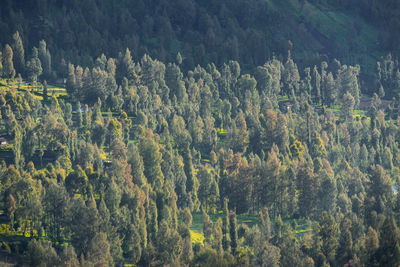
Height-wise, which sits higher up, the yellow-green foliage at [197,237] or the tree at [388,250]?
the yellow-green foliage at [197,237]

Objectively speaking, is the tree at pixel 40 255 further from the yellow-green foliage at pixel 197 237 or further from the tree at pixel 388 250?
the tree at pixel 388 250

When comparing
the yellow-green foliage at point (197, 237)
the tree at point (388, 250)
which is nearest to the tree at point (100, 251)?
the yellow-green foliage at point (197, 237)

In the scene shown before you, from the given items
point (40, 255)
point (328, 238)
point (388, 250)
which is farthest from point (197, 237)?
point (388, 250)

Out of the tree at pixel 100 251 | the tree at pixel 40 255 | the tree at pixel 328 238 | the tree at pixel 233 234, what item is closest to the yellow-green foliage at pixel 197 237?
the tree at pixel 233 234

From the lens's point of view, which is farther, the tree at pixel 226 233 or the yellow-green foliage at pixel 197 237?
the yellow-green foliage at pixel 197 237

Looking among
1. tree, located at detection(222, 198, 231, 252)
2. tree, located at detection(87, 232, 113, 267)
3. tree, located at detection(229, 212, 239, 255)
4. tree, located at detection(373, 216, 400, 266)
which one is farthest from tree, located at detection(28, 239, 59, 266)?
tree, located at detection(373, 216, 400, 266)

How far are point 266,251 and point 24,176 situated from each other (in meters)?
64.6

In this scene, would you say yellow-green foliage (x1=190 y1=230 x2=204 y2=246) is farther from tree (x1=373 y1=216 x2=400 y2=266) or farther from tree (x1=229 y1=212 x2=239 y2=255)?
tree (x1=373 y1=216 x2=400 y2=266)

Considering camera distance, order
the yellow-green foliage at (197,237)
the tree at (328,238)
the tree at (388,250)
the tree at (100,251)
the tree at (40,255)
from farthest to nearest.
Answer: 1. the yellow-green foliage at (197,237)
2. the tree at (328,238)
3. the tree at (388,250)
4. the tree at (100,251)
5. the tree at (40,255)

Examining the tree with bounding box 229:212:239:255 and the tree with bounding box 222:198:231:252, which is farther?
the tree with bounding box 229:212:239:255

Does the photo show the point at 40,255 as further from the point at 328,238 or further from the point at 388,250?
the point at 388,250

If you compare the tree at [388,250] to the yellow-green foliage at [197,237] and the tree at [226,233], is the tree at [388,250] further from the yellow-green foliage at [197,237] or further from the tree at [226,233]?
the yellow-green foliage at [197,237]

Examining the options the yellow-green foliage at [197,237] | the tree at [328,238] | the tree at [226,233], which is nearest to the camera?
the tree at [328,238]

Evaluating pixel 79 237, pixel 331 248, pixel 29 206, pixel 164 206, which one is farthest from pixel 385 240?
pixel 29 206
